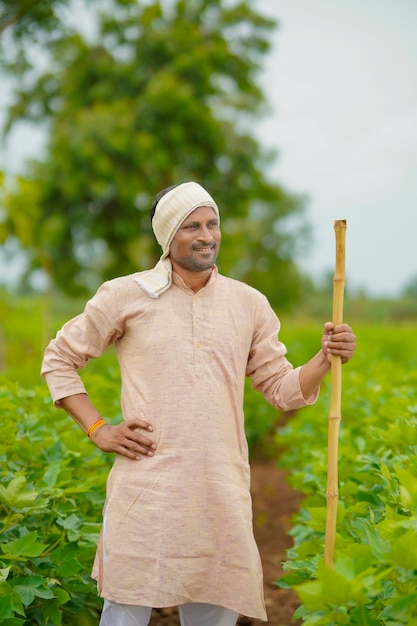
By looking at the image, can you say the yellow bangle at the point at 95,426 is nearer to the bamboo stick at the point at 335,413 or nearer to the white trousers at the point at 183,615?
the white trousers at the point at 183,615

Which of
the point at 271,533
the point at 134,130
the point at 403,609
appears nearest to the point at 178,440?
the point at 403,609

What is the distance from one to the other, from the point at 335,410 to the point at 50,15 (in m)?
10.8

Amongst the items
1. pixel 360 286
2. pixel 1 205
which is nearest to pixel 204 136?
pixel 1 205

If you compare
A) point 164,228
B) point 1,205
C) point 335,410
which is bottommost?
point 335,410

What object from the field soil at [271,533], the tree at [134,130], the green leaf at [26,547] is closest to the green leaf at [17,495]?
the green leaf at [26,547]

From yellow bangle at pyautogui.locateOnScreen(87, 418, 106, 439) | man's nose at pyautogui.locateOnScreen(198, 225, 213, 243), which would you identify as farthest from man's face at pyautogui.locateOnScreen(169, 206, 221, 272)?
yellow bangle at pyautogui.locateOnScreen(87, 418, 106, 439)

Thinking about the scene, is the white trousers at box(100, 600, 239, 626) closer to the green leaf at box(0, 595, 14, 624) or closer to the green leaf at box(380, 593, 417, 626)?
the green leaf at box(0, 595, 14, 624)

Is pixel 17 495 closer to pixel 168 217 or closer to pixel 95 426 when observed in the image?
pixel 95 426

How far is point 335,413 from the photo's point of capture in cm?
274

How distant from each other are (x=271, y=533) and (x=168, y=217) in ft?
13.5

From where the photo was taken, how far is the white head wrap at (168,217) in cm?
293

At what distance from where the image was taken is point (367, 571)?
1.98 meters

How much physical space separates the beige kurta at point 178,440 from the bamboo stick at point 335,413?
0.27 metres

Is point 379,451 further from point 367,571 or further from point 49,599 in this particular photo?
point 367,571
